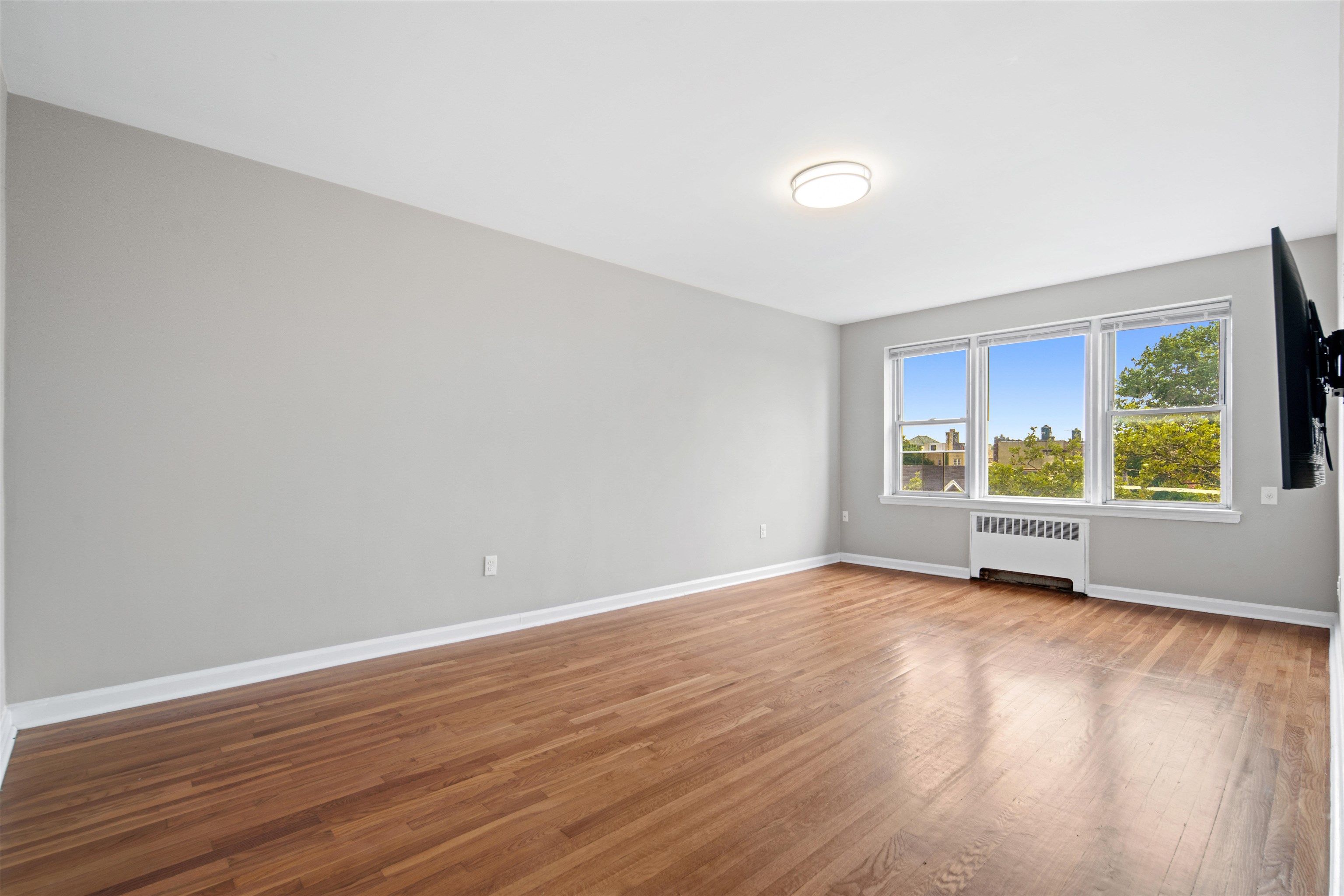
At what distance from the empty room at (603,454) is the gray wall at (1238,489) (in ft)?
0.10

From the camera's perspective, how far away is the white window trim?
454 centimetres

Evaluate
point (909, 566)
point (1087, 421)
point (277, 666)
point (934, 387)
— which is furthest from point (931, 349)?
point (277, 666)

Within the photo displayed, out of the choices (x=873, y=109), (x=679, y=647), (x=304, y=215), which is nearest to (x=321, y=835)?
(x=679, y=647)

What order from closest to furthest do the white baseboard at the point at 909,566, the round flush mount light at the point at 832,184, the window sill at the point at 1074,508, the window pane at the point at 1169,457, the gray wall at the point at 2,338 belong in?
1. the gray wall at the point at 2,338
2. the round flush mount light at the point at 832,184
3. the window sill at the point at 1074,508
4. the window pane at the point at 1169,457
5. the white baseboard at the point at 909,566

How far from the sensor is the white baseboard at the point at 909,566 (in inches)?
229

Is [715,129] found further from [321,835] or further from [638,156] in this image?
[321,835]

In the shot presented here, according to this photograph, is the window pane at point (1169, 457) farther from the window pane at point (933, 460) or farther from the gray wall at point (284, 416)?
the gray wall at point (284, 416)

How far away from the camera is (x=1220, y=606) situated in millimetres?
4465

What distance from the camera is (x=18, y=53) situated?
2314 millimetres

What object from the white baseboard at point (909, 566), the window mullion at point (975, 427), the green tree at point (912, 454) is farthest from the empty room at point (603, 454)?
the green tree at point (912, 454)

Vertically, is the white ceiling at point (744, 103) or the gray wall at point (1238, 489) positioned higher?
the white ceiling at point (744, 103)

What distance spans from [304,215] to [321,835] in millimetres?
2955

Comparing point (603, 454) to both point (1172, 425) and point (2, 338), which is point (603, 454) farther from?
point (1172, 425)

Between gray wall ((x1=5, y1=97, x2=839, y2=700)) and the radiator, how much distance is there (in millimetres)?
3005
